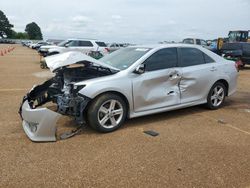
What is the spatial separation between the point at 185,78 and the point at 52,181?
3.67 m

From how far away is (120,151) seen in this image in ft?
14.8

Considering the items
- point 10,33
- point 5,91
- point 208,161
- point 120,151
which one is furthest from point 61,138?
point 10,33

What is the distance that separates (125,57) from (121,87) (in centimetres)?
109

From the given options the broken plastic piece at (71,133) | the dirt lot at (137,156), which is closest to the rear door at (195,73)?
the dirt lot at (137,156)

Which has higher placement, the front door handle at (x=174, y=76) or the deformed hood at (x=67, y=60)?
the deformed hood at (x=67, y=60)

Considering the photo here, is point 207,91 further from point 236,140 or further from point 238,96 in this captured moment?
point 238,96

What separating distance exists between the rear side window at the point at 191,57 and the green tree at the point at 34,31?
454 feet

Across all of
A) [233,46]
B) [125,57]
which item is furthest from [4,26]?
[125,57]

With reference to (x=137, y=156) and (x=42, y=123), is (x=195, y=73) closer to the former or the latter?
(x=137, y=156)

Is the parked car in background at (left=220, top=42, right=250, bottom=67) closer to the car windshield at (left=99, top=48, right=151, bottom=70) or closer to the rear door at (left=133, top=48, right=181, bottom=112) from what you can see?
the rear door at (left=133, top=48, right=181, bottom=112)

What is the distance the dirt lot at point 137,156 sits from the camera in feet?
12.0

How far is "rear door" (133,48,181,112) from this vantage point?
563 cm

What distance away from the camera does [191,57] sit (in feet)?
21.8

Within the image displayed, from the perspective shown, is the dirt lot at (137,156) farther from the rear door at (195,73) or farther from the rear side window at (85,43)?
the rear side window at (85,43)
